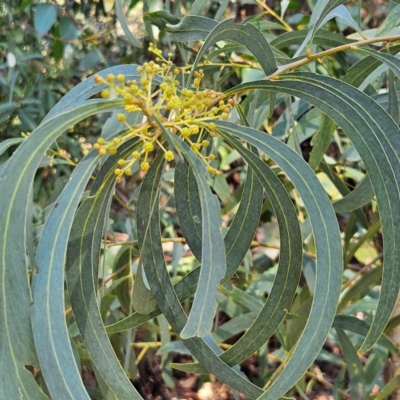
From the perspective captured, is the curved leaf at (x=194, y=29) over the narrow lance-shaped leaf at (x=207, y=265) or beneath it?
over

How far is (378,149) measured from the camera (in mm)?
473

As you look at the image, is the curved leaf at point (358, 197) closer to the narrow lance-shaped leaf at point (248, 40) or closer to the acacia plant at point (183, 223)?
the acacia plant at point (183, 223)

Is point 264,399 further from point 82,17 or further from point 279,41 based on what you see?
point 82,17

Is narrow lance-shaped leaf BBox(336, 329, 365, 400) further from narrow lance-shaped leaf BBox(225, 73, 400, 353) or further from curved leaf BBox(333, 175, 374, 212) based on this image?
narrow lance-shaped leaf BBox(225, 73, 400, 353)

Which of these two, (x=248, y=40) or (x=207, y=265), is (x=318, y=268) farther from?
(x=248, y=40)

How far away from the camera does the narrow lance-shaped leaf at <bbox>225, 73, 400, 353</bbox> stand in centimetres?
46

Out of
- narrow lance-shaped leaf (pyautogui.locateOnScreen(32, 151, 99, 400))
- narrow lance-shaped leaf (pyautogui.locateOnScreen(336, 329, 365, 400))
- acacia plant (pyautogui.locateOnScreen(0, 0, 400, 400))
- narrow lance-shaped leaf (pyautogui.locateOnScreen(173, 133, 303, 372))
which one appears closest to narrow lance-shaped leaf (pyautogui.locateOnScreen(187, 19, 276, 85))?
acacia plant (pyautogui.locateOnScreen(0, 0, 400, 400))

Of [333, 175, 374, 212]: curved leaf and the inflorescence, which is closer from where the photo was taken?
the inflorescence

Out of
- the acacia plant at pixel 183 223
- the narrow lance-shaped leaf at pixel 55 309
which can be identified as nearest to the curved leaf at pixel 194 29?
the acacia plant at pixel 183 223

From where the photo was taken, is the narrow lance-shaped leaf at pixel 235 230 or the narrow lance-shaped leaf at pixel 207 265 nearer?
the narrow lance-shaped leaf at pixel 207 265

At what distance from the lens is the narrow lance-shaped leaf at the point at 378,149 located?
0.46 m

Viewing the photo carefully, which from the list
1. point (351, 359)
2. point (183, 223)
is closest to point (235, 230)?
point (183, 223)

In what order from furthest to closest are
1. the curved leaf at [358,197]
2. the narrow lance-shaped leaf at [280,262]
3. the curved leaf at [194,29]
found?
1. the curved leaf at [358,197]
2. the curved leaf at [194,29]
3. the narrow lance-shaped leaf at [280,262]

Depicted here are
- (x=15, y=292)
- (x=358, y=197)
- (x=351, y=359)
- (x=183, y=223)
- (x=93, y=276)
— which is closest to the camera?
(x=15, y=292)
